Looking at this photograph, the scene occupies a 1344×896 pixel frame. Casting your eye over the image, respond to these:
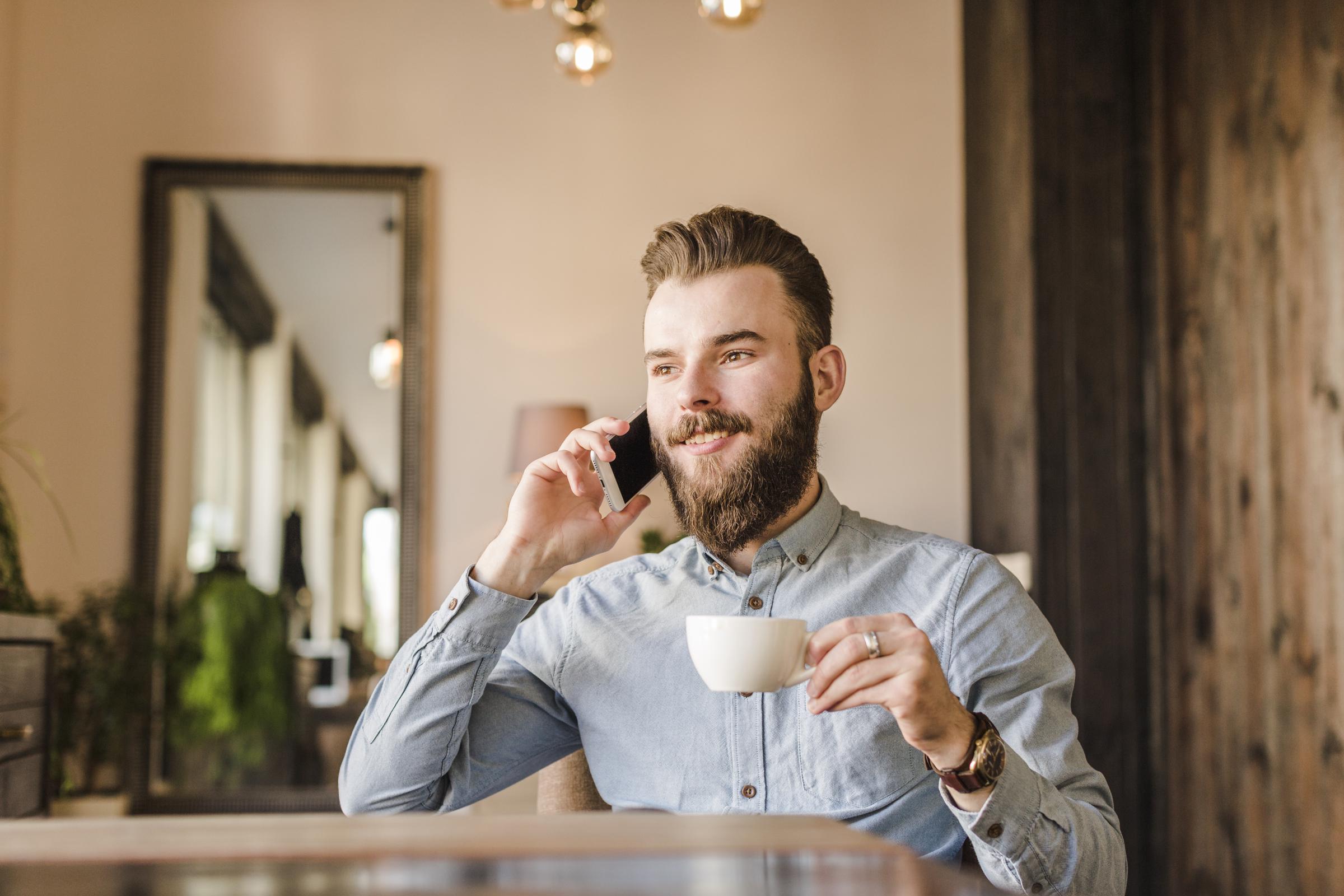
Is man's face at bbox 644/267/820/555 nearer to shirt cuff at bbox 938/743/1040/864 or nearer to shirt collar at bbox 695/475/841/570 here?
shirt collar at bbox 695/475/841/570

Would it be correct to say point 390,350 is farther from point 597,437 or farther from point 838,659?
point 838,659

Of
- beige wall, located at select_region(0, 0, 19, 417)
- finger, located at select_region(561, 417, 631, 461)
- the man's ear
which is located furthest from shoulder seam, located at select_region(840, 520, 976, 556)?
beige wall, located at select_region(0, 0, 19, 417)

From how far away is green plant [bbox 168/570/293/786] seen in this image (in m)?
3.58

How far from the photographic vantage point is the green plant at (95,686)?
10.9 ft

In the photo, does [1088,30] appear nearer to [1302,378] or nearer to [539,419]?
[1302,378]

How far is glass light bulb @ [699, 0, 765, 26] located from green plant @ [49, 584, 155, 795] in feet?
7.78

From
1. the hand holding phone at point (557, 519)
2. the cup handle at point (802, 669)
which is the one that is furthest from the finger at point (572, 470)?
the cup handle at point (802, 669)

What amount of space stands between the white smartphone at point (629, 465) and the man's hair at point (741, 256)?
7.2 inches

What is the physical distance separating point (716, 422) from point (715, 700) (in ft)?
1.06

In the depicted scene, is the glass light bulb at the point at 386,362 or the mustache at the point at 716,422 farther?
the glass light bulb at the point at 386,362

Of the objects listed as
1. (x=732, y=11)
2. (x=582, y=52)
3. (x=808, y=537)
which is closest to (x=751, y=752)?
(x=808, y=537)

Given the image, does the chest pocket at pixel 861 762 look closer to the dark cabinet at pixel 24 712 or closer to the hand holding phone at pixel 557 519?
the hand holding phone at pixel 557 519

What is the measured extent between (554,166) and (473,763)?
2.87 metres

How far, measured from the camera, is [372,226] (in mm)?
3830
